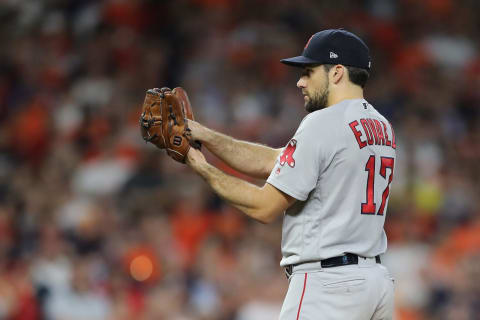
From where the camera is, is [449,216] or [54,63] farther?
[54,63]

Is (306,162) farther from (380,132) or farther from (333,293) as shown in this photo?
(333,293)

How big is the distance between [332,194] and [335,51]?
1.74ft

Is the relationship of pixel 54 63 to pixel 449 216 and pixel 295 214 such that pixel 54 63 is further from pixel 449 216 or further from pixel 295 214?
pixel 295 214

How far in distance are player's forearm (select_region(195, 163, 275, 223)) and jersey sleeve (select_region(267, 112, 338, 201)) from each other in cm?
9

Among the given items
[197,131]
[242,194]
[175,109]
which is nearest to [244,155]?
[197,131]

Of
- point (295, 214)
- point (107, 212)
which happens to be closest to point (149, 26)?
point (107, 212)

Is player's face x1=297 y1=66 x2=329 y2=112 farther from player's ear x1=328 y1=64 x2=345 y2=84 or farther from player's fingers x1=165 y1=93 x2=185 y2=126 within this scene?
player's fingers x1=165 y1=93 x2=185 y2=126

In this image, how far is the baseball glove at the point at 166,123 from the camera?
3.47m

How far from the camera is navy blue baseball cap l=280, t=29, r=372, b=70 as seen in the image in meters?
3.22

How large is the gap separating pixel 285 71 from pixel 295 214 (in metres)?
5.21

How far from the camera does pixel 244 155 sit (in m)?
3.70

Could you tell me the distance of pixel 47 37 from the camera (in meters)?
9.16

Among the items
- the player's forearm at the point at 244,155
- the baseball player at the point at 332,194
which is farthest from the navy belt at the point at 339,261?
the player's forearm at the point at 244,155

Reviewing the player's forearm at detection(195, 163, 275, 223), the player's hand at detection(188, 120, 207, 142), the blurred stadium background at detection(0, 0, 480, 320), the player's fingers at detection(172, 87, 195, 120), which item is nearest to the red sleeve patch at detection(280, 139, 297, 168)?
the player's forearm at detection(195, 163, 275, 223)
